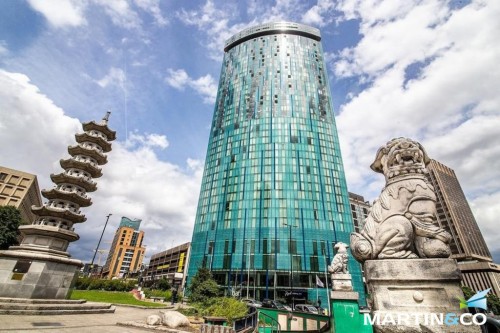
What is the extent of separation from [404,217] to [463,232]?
121 m

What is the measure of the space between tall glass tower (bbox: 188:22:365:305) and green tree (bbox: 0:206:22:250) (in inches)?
1155

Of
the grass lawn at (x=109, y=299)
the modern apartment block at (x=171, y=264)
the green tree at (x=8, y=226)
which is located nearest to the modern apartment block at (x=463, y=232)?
the modern apartment block at (x=171, y=264)

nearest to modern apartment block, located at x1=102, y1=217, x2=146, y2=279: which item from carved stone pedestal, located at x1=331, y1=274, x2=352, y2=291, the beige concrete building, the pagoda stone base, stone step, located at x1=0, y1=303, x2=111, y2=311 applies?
the pagoda stone base

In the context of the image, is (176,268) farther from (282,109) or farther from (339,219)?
(282,109)

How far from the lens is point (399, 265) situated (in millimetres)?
3928

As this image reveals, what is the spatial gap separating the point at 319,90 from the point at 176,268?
7240 centimetres

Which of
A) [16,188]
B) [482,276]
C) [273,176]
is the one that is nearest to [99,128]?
[273,176]

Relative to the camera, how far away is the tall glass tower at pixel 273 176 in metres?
44.9

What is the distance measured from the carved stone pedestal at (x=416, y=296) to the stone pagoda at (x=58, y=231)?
56.7 ft

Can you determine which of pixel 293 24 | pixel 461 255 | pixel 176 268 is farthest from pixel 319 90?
pixel 461 255

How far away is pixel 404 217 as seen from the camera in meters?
4.24

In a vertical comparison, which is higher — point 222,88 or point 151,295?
point 222,88
